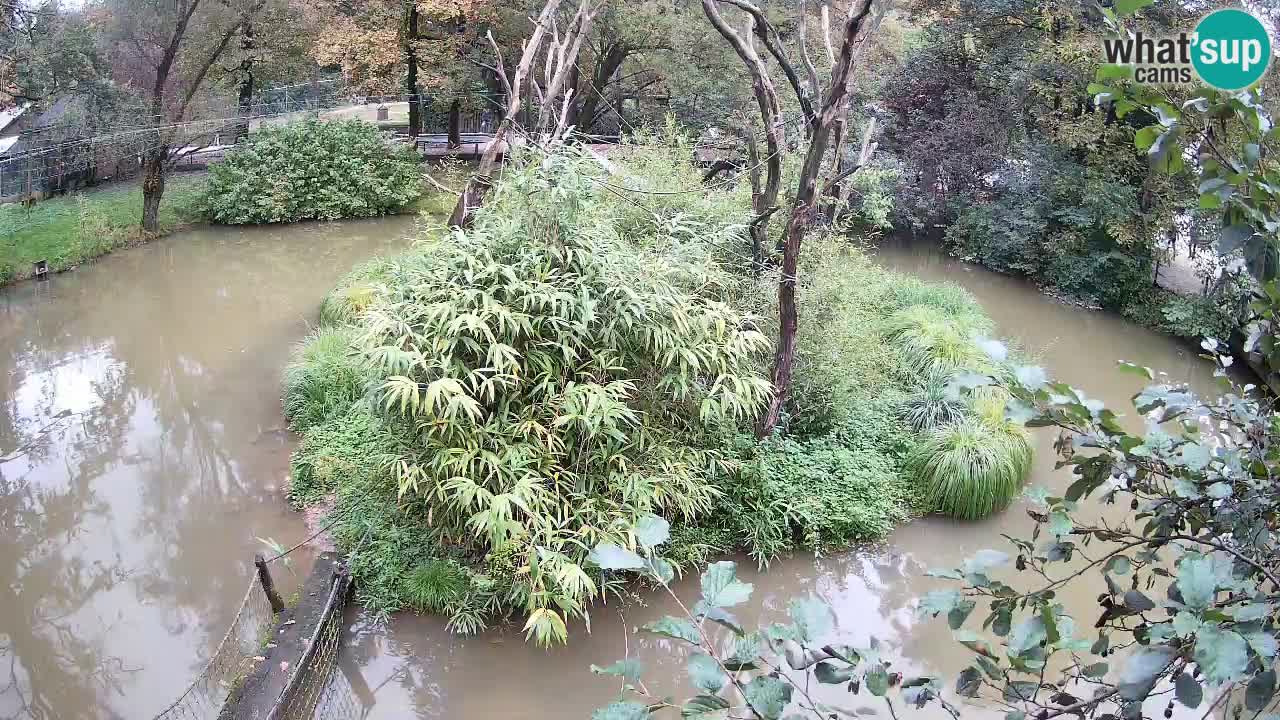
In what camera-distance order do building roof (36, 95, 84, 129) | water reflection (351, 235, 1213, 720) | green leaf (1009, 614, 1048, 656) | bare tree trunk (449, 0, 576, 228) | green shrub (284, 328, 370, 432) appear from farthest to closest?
1. building roof (36, 95, 84, 129)
2. bare tree trunk (449, 0, 576, 228)
3. green shrub (284, 328, 370, 432)
4. water reflection (351, 235, 1213, 720)
5. green leaf (1009, 614, 1048, 656)

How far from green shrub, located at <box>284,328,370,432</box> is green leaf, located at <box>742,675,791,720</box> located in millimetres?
5129

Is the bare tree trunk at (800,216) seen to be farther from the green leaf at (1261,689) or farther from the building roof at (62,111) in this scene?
the building roof at (62,111)

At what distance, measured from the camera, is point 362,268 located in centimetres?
817

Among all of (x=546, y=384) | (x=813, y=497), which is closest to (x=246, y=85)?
(x=546, y=384)

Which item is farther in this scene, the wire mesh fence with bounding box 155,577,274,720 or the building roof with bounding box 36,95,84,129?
the building roof with bounding box 36,95,84,129

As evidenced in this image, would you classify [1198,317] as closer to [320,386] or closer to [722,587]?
[320,386]

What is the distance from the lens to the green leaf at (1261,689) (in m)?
0.80

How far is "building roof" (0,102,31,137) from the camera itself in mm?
9739

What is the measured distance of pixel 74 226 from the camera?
383 inches

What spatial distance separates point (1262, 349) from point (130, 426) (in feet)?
22.3

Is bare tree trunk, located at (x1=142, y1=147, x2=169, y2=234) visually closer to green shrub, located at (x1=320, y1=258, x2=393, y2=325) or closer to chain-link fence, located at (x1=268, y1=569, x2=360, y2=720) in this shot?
green shrub, located at (x1=320, y1=258, x2=393, y2=325)

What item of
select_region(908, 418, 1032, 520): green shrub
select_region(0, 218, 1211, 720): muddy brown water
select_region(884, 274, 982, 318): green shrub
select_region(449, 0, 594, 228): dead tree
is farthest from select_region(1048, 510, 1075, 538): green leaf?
select_region(884, 274, 982, 318): green shrub

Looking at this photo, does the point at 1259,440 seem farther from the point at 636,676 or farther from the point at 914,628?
the point at 914,628

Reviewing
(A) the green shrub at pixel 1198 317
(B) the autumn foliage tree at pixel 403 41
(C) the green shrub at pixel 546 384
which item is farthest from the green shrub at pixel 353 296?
(A) the green shrub at pixel 1198 317
